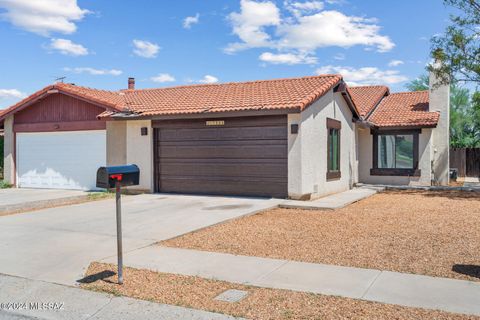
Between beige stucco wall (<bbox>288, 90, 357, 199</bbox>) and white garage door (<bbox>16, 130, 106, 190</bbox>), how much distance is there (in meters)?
7.28

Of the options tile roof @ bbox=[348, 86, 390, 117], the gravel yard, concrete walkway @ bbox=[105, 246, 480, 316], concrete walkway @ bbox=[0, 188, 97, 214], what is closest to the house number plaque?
the gravel yard

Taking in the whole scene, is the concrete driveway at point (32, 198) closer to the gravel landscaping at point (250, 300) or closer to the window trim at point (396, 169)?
the gravel landscaping at point (250, 300)

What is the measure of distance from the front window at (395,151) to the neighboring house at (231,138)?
0.04 m

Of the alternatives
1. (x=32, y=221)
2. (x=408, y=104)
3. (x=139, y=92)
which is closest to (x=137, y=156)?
(x=139, y=92)

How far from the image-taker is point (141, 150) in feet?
52.5

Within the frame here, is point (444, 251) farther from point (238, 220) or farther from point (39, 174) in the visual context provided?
point (39, 174)

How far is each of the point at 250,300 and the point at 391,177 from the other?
1663 centimetres

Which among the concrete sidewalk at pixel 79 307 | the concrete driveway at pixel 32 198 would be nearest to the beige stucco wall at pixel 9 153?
the concrete driveway at pixel 32 198

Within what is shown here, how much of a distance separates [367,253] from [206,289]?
9.75 feet

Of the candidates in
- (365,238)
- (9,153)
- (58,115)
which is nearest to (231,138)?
(365,238)

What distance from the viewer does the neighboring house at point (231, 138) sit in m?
14.0

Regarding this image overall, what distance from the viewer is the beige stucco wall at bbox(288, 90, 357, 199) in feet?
44.3

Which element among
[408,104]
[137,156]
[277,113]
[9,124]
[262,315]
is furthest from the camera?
[408,104]

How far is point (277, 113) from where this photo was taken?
529 inches
